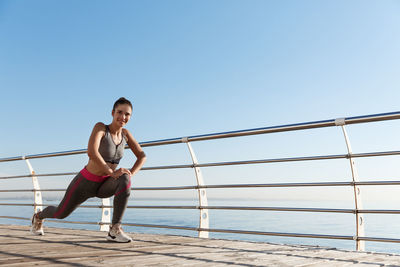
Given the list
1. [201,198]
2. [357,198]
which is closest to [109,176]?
[201,198]

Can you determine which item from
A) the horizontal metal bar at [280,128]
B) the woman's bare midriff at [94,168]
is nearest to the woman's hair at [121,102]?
the woman's bare midriff at [94,168]

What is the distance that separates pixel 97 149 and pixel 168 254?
977 millimetres

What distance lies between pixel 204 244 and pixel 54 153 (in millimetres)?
Result: 2495

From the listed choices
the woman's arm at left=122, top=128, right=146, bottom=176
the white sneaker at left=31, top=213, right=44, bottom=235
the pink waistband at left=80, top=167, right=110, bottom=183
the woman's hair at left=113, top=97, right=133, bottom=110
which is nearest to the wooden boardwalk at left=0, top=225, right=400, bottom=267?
the white sneaker at left=31, top=213, right=44, bottom=235

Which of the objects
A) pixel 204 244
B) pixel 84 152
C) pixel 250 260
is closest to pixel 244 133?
pixel 204 244

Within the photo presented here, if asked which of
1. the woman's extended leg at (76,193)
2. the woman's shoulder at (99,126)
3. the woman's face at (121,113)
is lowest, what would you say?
the woman's extended leg at (76,193)

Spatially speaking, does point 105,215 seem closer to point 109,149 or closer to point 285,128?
point 109,149

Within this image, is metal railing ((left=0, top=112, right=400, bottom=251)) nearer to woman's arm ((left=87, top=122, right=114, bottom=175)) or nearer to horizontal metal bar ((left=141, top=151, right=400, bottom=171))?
horizontal metal bar ((left=141, top=151, right=400, bottom=171))

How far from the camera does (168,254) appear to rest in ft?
8.55

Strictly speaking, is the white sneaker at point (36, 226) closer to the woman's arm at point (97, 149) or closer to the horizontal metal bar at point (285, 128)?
the woman's arm at point (97, 149)

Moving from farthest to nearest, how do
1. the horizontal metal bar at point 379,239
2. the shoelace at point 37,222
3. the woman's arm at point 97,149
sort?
the shoelace at point 37,222, the woman's arm at point 97,149, the horizontal metal bar at point 379,239

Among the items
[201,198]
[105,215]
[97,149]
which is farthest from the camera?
[105,215]

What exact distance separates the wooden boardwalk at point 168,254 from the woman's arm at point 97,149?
0.58 metres

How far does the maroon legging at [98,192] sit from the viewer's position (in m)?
3.19
